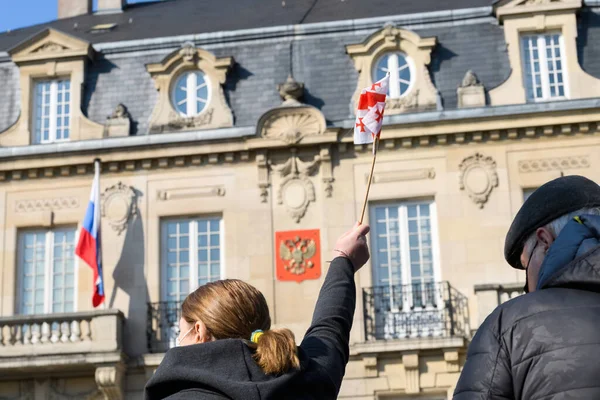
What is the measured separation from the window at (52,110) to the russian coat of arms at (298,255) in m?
4.40

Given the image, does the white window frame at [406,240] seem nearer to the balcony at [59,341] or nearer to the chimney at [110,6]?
the balcony at [59,341]

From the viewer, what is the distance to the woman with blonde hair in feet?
11.2

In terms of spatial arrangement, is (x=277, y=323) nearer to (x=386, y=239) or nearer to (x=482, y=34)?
(x=386, y=239)

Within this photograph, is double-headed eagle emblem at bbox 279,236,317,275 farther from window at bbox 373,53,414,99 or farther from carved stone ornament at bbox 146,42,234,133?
window at bbox 373,53,414,99

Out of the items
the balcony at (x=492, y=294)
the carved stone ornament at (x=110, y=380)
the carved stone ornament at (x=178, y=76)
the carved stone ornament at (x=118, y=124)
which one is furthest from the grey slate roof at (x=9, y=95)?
the balcony at (x=492, y=294)

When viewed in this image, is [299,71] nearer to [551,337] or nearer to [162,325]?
[162,325]

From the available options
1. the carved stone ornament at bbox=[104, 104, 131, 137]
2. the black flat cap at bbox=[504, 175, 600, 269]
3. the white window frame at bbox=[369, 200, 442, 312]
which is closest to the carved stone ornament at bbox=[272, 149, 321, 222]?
the white window frame at bbox=[369, 200, 442, 312]

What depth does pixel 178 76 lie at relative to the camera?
20.5 metres

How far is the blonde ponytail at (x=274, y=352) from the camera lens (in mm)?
3457

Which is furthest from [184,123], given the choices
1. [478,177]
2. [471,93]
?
[478,177]

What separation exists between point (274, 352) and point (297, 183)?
16.1 m

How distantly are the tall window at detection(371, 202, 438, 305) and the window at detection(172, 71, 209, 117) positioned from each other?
355 cm

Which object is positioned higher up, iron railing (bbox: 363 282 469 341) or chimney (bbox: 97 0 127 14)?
chimney (bbox: 97 0 127 14)

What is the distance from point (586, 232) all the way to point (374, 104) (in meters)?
5.52
